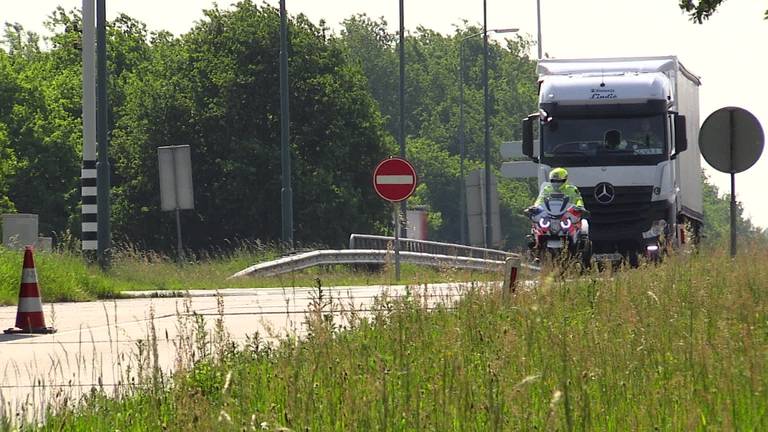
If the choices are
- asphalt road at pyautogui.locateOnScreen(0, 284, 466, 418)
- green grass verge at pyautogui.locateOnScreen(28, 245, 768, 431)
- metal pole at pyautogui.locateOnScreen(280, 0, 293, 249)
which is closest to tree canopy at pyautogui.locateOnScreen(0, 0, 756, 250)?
metal pole at pyautogui.locateOnScreen(280, 0, 293, 249)

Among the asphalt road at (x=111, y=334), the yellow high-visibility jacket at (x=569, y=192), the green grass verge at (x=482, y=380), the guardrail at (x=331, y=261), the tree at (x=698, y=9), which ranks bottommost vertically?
the guardrail at (x=331, y=261)

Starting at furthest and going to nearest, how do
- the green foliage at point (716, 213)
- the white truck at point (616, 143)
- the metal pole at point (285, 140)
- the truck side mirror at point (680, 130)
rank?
the green foliage at point (716, 213) → the metal pole at point (285, 140) → the truck side mirror at point (680, 130) → the white truck at point (616, 143)

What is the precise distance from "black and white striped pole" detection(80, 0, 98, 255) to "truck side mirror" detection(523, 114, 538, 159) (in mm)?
7299

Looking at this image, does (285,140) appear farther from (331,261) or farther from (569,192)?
(569,192)

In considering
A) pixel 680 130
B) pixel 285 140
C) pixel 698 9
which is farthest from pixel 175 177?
pixel 698 9

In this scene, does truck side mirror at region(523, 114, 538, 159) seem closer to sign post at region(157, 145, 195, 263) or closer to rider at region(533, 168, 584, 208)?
rider at region(533, 168, 584, 208)

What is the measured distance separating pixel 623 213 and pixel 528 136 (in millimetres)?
2057

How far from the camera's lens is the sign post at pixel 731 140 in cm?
2097

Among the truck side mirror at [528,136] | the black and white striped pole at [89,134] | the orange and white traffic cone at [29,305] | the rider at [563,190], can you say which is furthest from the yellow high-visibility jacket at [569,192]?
the orange and white traffic cone at [29,305]

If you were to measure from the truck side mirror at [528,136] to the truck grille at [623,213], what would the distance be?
40.2 inches

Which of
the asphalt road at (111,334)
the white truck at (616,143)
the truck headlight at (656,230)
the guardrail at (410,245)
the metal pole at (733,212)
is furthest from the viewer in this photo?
the guardrail at (410,245)

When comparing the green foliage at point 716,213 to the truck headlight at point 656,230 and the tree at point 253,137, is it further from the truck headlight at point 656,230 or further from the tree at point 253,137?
the truck headlight at point 656,230

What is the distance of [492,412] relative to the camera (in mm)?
5910

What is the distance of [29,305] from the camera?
15.9 meters
